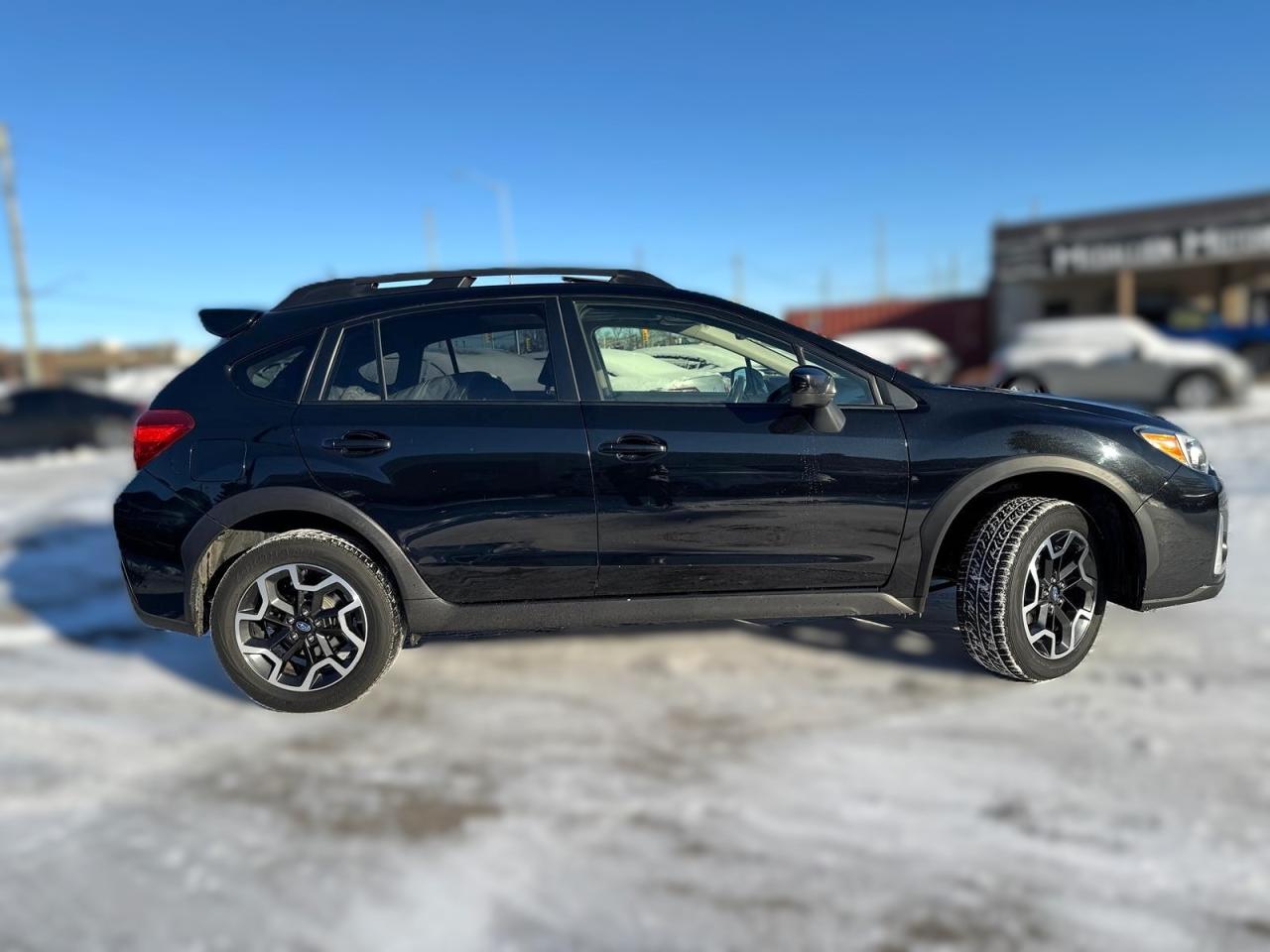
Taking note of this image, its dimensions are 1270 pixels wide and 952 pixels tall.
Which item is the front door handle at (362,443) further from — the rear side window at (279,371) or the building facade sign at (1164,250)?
the building facade sign at (1164,250)

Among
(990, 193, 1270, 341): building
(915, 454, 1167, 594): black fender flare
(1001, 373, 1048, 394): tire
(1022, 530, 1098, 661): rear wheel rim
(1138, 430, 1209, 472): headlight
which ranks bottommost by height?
(1022, 530, 1098, 661): rear wheel rim

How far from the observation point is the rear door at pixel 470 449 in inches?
82.7

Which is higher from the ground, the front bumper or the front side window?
the front side window

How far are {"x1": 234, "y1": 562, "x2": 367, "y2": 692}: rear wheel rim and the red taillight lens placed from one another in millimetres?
562

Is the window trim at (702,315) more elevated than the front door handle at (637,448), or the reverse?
the window trim at (702,315)

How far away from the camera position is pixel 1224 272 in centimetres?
4706

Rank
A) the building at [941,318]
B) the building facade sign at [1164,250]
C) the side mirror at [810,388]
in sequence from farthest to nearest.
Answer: the building facade sign at [1164,250], the building at [941,318], the side mirror at [810,388]

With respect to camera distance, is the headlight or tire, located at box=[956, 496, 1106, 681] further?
the headlight

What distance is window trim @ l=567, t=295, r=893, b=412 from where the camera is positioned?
2.14m

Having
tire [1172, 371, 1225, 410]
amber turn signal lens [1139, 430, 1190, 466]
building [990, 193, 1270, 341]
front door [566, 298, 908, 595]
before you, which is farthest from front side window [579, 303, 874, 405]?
building [990, 193, 1270, 341]

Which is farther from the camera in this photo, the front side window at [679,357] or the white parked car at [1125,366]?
the white parked car at [1125,366]

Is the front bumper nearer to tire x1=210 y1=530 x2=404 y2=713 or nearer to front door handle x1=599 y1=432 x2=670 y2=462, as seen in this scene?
front door handle x1=599 y1=432 x2=670 y2=462

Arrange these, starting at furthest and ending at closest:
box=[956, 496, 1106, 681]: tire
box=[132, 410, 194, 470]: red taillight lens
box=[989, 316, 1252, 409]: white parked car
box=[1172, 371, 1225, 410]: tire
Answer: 1. box=[1172, 371, 1225, 410]: tire
2. box=[989, 316, 1252, 409]: white parked car
3. box=[132, 410, 194, 470]: red taillight lens
4. box=[956, 496, 1106, 681]: tire

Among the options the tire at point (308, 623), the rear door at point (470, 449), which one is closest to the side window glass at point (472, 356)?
the rear door at point (470, 449)
